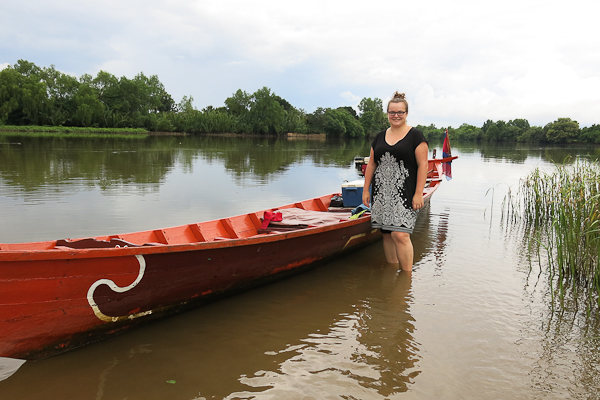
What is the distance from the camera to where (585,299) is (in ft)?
16.5

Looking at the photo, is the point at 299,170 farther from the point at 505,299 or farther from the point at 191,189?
the point at 505,299

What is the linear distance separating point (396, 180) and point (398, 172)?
101 mm

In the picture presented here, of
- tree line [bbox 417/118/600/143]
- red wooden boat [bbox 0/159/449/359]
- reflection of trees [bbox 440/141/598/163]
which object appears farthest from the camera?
tree line [bbox 417/118/600/143]

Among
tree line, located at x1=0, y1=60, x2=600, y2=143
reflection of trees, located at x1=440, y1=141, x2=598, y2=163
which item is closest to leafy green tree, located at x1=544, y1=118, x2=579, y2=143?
tree line, located at x1=0, y1=60, x2=600, y2=143

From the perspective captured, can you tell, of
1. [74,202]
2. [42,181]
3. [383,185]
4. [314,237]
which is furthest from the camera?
[42,181]

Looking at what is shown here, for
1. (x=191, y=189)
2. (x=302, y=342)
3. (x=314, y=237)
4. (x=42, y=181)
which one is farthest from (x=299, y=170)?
(x=302, y=342)

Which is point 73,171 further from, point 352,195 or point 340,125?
point 340,125

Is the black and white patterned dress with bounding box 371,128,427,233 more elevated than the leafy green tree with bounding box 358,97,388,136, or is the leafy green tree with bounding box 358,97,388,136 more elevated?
the leafy green tree with bounding box 358,97,388,136

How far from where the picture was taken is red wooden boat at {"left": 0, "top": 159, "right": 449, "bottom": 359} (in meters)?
3.07

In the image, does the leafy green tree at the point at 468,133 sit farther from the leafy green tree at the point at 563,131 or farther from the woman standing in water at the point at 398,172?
the woman standing in water at the point at 398,172

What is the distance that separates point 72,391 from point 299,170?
17.3 m

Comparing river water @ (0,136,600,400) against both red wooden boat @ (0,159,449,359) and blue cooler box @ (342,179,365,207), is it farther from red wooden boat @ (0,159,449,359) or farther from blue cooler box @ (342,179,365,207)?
blue cooler box @ (342,179,365,207)

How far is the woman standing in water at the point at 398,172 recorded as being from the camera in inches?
187

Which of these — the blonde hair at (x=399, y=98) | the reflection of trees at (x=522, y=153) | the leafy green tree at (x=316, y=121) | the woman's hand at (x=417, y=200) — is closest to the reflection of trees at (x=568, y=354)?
the woman's hand at (x=417, y=200)
